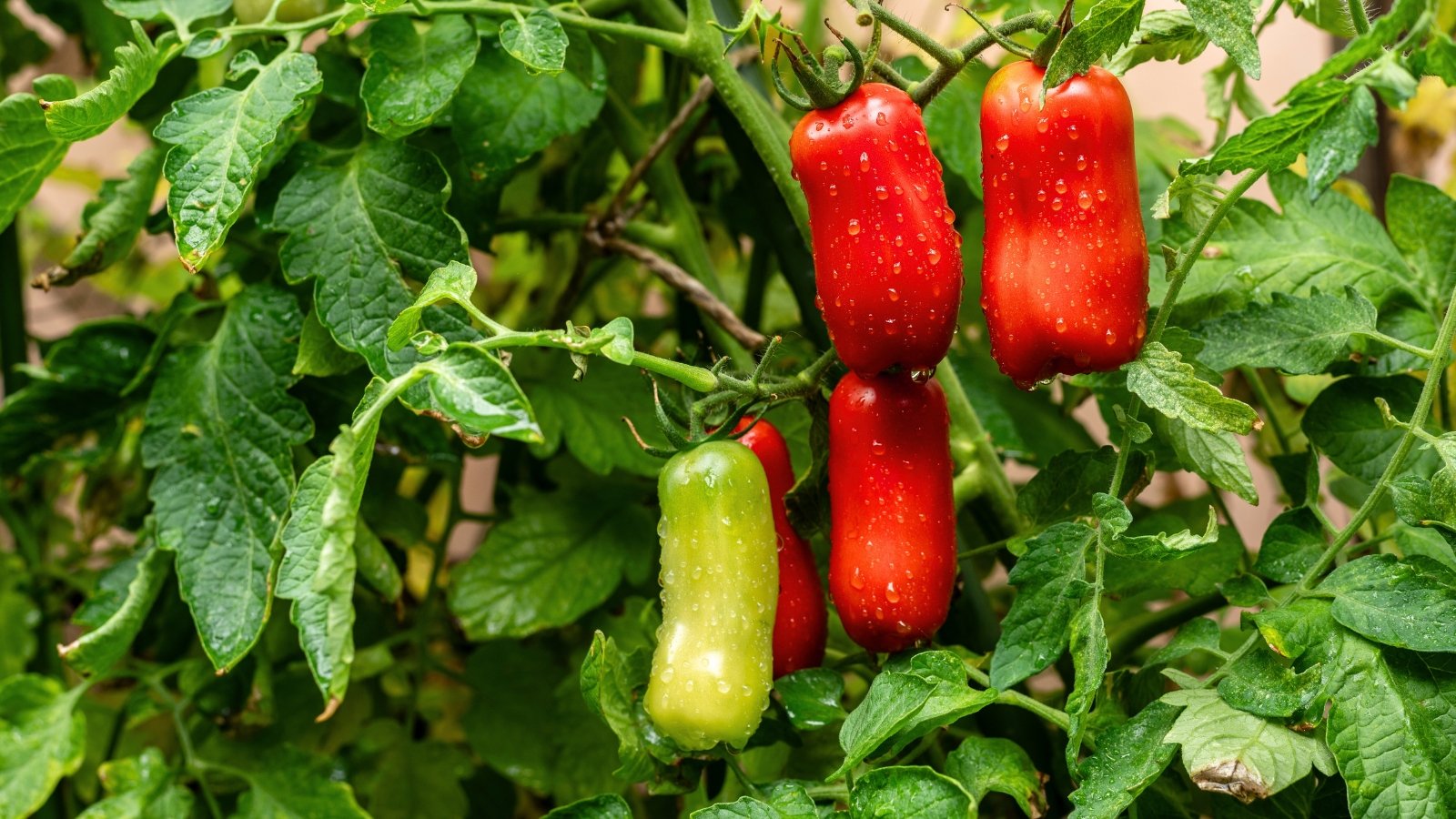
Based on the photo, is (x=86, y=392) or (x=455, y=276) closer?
(x=455, y=276)

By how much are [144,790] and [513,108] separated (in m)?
0.46

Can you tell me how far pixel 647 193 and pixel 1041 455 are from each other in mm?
326

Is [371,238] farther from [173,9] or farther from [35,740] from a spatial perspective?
[35,740]

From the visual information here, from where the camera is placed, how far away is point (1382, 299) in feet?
1.87

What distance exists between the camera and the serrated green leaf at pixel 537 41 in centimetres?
50

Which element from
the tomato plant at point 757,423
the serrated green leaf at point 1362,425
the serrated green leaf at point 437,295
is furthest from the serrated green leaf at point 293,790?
the serrated green leaf at point 1362,425

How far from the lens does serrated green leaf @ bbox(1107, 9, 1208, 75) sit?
1.53 ft

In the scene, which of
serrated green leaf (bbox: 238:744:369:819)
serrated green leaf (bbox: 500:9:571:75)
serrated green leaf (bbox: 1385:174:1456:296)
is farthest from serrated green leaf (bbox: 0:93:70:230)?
serrated green leaf (bbox: 1385:174:1456:296)

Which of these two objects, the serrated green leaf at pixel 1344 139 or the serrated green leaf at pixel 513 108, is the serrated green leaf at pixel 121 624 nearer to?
the serrated green leaf at pixel 513 108

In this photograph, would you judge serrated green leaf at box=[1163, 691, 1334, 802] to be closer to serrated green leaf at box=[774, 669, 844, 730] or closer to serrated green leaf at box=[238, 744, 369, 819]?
serrated green leaf at box=[774, 669, 844, 730]

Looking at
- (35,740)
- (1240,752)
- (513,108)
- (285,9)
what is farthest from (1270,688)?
(35,740)

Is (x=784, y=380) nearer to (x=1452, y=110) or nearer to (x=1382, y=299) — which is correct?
(x=1382, y=299)

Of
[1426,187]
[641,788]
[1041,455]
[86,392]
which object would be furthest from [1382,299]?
[86,392]

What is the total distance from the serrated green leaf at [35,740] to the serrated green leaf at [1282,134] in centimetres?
71
